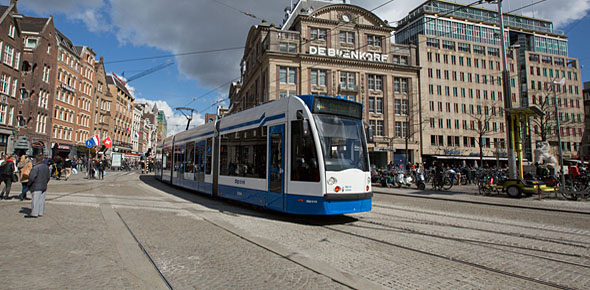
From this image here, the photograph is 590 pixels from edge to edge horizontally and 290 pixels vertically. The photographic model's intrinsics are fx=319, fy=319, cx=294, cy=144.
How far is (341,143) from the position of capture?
25.0ft

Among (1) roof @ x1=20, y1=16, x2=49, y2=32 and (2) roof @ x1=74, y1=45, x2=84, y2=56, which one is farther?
(2) roof @ x1=74, y1=45, x2=84, y2=56

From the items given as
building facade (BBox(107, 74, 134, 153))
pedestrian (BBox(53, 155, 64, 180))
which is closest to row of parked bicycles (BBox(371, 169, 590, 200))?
pedestrian (BBox(53, 155, 64, 180))

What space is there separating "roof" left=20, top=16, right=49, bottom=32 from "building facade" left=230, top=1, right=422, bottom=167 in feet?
86.0

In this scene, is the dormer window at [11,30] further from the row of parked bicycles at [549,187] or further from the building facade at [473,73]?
the building facade at [473,73]

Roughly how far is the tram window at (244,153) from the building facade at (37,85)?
103 ft

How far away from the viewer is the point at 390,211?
1016 cm

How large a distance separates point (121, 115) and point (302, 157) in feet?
229

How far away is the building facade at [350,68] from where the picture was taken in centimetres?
4203

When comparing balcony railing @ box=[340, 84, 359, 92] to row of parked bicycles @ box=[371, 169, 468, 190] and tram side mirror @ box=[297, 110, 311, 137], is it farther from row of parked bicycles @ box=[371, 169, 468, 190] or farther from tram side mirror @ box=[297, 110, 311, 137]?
tram side mirror @ box=[297, 110, 311, 137]

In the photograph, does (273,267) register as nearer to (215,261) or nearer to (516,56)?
(215,261)

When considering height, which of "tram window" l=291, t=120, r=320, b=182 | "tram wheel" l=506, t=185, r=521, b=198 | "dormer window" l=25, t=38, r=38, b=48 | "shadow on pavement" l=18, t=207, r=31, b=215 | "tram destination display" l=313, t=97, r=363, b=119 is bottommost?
"shadow on pavement" l=18, t=207, r=31, b=215

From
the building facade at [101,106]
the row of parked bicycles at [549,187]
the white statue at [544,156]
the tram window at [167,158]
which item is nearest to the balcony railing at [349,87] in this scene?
the white statue at [544,156]

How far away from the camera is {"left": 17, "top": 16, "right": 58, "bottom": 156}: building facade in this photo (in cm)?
3356

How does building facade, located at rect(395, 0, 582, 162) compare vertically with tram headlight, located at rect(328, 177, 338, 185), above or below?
above
